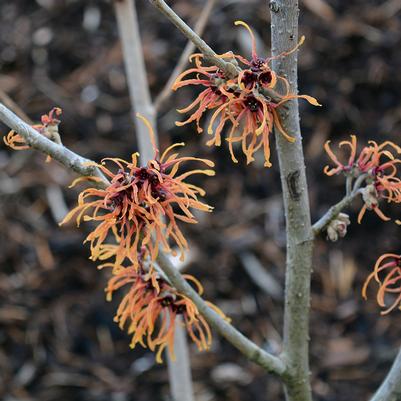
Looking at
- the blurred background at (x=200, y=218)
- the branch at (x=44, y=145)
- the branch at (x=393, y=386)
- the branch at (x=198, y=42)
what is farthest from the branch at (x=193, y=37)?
the blurred background at (x=200, y=218)

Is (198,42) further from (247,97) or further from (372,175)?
(372,175)

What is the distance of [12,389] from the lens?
2363 millimetres

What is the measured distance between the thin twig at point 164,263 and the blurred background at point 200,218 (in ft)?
4.00

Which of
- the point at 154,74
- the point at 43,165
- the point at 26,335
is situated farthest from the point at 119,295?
the point at 154,74

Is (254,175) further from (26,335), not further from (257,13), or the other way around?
(26,335)

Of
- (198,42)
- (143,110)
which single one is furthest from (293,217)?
(143,110)

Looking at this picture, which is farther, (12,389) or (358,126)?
(358,126)

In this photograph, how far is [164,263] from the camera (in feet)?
3.09

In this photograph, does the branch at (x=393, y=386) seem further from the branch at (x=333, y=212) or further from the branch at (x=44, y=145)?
the branch at (x=44, y=145)

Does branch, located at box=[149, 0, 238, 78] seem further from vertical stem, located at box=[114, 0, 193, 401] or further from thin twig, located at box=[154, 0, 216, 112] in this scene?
vertical stem, located at box=[114, 0, 193, 401]

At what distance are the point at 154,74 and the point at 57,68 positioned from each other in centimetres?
43

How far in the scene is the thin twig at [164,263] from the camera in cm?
88

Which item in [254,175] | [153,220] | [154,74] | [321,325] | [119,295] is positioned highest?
[154,74]

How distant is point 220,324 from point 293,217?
20 cm
